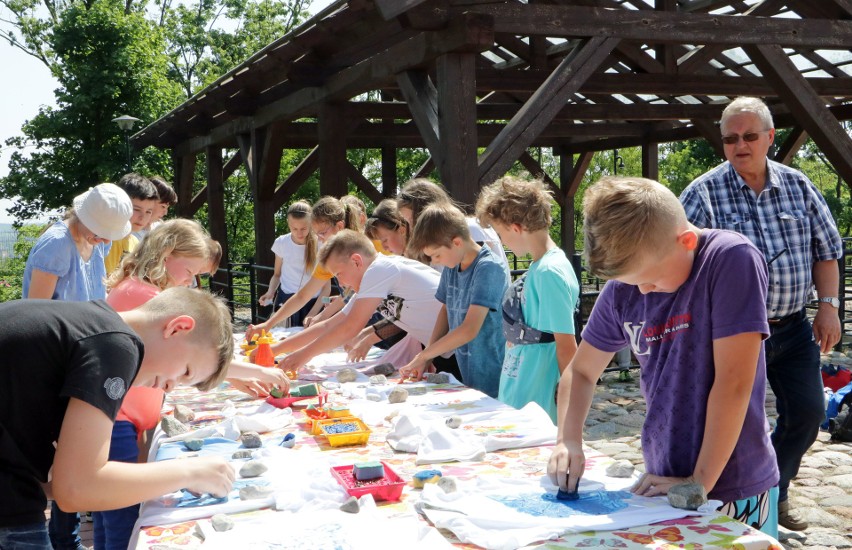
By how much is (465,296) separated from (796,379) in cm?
141

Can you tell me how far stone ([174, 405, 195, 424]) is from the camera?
284cm

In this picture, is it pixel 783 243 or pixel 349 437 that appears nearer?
pixel 349 437

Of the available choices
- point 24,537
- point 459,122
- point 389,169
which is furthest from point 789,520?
point 389,169

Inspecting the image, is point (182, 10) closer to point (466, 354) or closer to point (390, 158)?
point (390, 158)

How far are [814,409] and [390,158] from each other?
11.7 metres

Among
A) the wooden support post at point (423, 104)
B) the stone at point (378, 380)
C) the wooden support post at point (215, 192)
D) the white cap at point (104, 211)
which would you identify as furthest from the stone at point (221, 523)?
the wooden support post at point (215, 192)

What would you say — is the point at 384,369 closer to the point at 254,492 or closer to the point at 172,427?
the point at 172,427

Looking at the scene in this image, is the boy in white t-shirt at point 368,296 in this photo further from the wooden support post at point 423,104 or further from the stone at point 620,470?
the wooden support post at point 423,104

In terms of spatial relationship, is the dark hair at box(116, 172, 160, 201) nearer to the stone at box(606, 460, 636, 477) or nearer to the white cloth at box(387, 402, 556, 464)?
the white cloth at box(387, 402, 556, 464)

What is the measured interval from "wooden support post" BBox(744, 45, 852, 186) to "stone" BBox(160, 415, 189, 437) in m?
5.96

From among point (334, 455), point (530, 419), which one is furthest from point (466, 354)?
point (334, 455)

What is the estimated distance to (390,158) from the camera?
14578 millimetres

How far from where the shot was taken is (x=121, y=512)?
2406 mm

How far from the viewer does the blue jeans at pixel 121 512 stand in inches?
94.4
